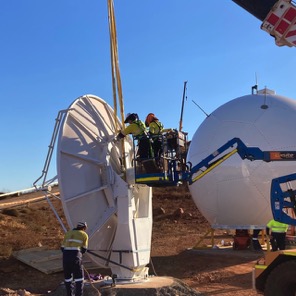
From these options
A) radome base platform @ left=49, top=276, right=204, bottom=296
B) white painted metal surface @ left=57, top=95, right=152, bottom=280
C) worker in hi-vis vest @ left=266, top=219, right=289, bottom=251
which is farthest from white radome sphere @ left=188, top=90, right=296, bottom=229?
radome base platform @ left=49, top=276, right=204, bottom=296

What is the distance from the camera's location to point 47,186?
33.6 ft

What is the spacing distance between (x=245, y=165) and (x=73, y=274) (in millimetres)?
7742

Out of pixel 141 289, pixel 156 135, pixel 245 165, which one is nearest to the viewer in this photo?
pixel 141 289

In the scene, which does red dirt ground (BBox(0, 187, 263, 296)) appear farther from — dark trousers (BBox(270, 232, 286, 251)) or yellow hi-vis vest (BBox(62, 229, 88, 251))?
yellow hi-vis vest (BBox(62, 229, 88, 251))

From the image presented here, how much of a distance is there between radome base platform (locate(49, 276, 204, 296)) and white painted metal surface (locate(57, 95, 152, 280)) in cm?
Answer: 57

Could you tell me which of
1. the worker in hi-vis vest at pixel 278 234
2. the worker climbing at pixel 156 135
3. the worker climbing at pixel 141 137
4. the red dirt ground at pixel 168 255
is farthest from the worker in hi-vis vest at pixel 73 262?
the worker in hi-vis vest at pixel 278 234

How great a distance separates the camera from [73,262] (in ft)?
29.2

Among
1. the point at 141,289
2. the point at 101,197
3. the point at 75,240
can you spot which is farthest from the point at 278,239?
the point at 75,240

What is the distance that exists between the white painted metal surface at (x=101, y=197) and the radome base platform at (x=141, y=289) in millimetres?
573

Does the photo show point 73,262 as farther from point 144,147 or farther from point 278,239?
point 278,239

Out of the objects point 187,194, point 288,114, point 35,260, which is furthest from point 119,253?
point 187,194

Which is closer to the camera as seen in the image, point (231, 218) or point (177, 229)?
point (231, 218)

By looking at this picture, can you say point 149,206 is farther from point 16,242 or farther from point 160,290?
point 16,242

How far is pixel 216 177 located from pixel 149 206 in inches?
182
